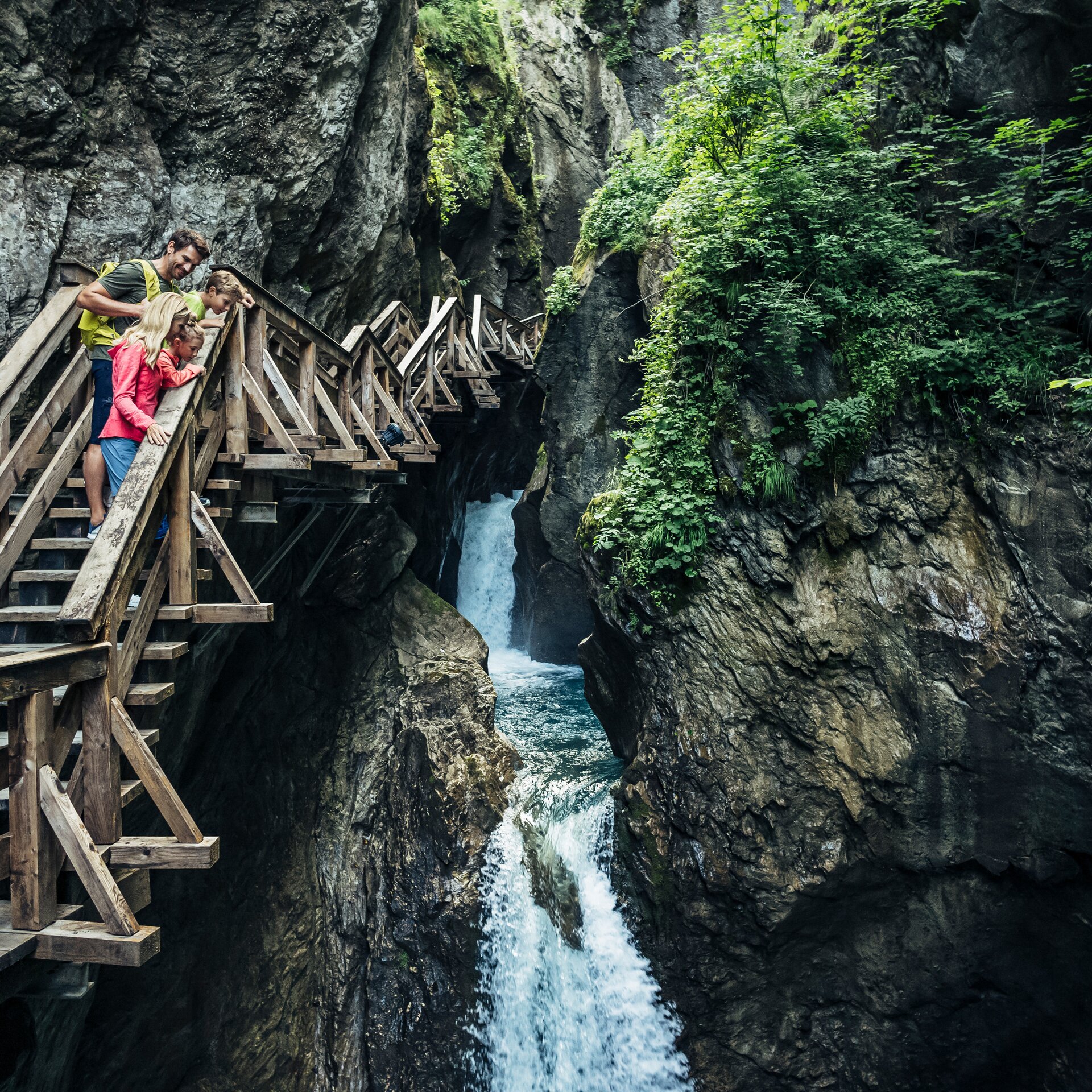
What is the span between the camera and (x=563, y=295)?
13.5m

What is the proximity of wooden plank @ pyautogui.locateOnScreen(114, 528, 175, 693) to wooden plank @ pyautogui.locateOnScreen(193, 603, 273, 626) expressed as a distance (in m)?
0.26

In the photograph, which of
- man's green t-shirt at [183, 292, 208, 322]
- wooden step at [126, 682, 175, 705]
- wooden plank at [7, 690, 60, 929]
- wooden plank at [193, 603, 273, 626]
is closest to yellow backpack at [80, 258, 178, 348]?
man's green t-shirt at [183, 292, 208, 322]

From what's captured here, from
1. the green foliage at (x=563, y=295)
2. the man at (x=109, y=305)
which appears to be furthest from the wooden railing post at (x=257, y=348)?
the green foliage at (x=563, y=295)

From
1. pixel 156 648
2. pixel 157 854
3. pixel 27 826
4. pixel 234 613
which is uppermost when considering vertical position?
pixel 234 613

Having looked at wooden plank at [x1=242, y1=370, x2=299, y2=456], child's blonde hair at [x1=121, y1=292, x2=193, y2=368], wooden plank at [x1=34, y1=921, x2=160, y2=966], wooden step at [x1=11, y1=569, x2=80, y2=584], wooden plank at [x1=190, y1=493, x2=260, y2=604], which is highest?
child's blonde hair at [x1=121, y1=292, x2=193, y2=368]

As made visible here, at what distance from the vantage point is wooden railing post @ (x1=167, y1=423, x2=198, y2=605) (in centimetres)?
381

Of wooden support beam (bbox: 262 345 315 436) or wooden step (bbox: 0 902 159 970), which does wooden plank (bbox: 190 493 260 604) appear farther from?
wooden step (bbox: 0 902 159 970)

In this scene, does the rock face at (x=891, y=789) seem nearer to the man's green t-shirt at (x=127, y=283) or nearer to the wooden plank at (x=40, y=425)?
the man's green t-shirt at (x=127, y=283)

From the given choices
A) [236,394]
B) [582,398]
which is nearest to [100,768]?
[236,394]

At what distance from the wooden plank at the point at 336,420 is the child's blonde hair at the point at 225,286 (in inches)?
48.3

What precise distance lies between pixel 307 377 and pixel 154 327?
197 cm

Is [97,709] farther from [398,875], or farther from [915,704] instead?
[915,704]

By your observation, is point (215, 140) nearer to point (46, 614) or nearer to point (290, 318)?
point (290, 318)

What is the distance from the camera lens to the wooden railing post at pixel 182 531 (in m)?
3.81
